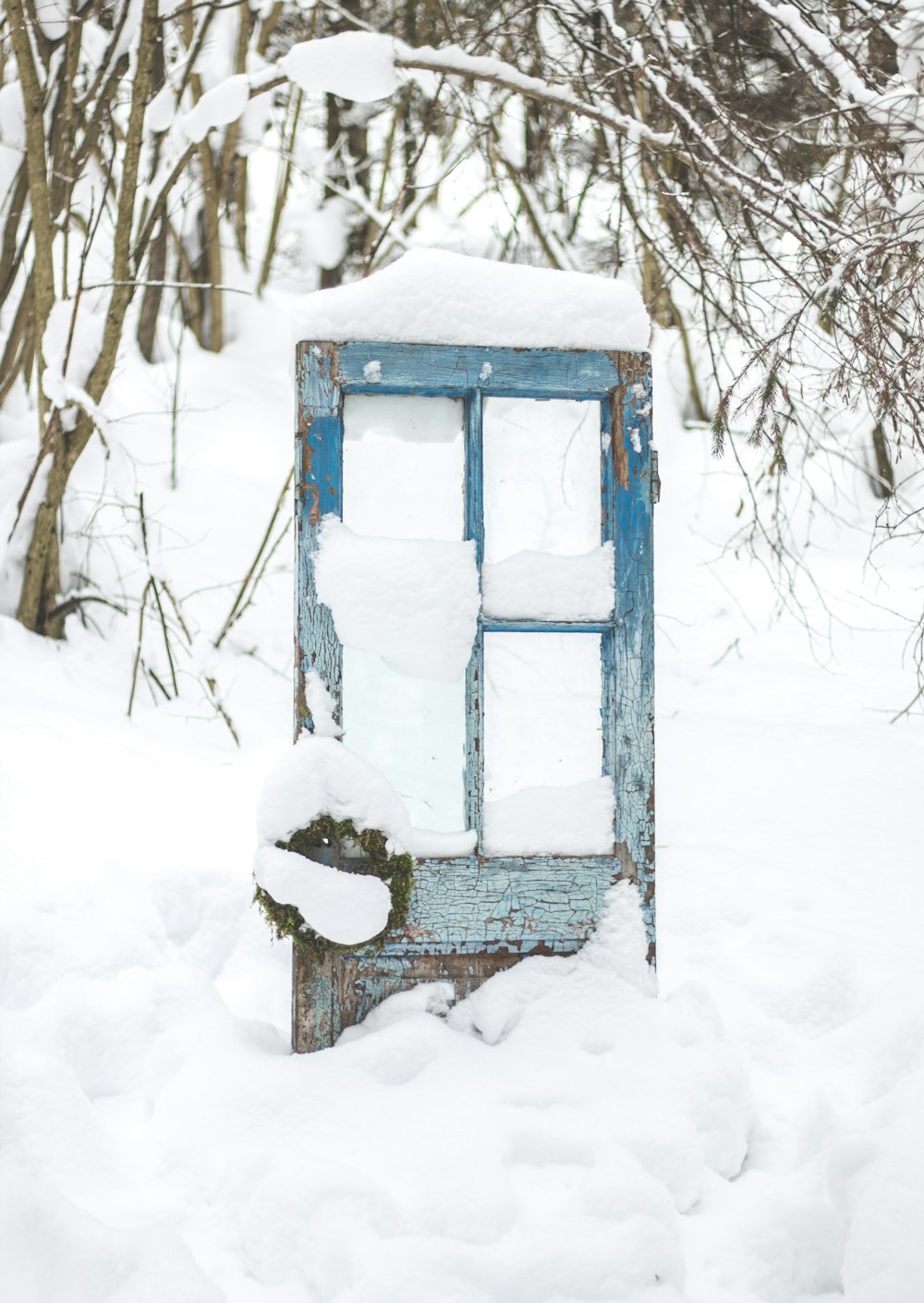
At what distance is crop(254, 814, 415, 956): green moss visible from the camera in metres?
1.79

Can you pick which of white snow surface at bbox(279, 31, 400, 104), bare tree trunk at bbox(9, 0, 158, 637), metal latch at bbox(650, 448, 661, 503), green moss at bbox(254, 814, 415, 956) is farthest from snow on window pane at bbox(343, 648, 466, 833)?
bare tree trunk at bbox(9, 0, 158, 637)

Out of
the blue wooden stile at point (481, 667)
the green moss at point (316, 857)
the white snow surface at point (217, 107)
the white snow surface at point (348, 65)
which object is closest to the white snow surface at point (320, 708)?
the blue wooden stile at point (481, 667)

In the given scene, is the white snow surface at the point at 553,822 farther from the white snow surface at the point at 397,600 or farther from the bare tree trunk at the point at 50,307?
A: the bare tree trunk at the point at 50,307

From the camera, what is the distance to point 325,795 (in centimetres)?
179

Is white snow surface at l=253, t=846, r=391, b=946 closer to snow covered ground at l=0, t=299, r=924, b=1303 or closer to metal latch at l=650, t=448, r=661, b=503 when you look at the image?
snow covered ground at l=0, t=299, r=924, b=1303

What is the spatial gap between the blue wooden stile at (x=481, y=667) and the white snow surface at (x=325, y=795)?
9 centimetres

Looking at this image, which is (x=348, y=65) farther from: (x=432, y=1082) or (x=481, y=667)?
(x=432, y=1082)

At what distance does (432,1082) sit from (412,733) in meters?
0.60

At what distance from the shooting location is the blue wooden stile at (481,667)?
1.87 m

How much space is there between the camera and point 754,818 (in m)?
3.30

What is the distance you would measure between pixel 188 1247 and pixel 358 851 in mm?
659

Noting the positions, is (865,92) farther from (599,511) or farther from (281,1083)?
(281,1083)

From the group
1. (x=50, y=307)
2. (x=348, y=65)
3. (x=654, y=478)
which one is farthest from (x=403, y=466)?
(x=50, y=307)

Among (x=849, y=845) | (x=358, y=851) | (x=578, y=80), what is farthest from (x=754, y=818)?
(x=578, y=80)
